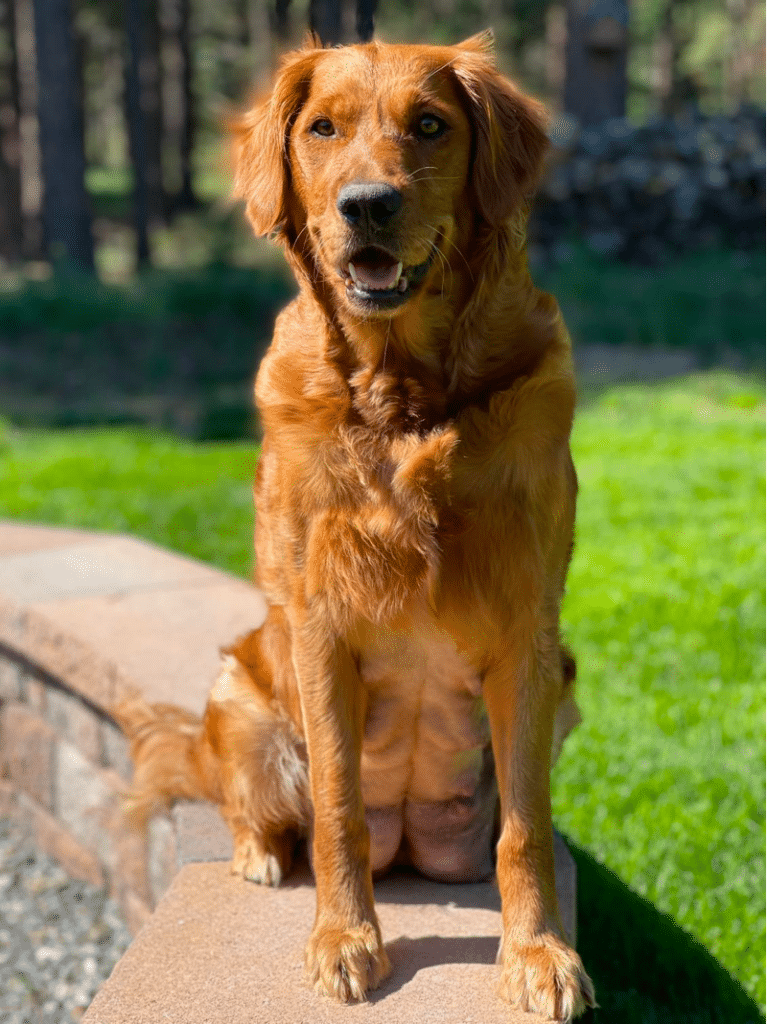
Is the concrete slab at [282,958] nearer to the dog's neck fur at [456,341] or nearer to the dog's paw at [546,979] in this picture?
the dog's paw at [546,979]

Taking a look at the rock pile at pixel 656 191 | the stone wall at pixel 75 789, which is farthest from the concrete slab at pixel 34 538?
the rock pile at pixel 656 191

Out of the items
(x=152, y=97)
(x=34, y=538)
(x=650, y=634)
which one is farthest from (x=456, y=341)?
(x=152, y=97)

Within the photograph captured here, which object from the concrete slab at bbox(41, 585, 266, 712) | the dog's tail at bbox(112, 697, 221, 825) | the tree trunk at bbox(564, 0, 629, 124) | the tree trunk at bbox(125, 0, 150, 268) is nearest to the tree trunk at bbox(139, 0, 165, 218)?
the tree trunk at bbox(125, 0, 150, 268)

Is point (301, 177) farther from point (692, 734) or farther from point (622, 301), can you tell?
point (622, 301)

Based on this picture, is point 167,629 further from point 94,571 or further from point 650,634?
point 650,634

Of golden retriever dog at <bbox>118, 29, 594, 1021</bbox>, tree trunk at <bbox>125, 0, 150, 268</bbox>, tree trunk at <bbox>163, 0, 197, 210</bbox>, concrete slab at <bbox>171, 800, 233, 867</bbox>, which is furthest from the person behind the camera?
tree trunk at <bbox>163, 0, 197, 210</bbox>

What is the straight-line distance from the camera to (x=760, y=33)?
30.6 m

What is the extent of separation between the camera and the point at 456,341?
215cm

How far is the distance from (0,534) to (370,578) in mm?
3101

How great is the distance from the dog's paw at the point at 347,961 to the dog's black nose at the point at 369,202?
4.39 ft

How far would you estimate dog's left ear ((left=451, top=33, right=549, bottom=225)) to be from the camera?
2.18 metres

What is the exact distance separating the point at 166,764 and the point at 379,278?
143 cm

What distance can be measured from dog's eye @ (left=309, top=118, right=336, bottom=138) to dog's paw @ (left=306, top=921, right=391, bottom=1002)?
1538mm

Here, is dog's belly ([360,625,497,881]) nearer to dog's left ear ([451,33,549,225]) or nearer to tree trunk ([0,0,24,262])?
dog's left ear ([451,33,549,225])
